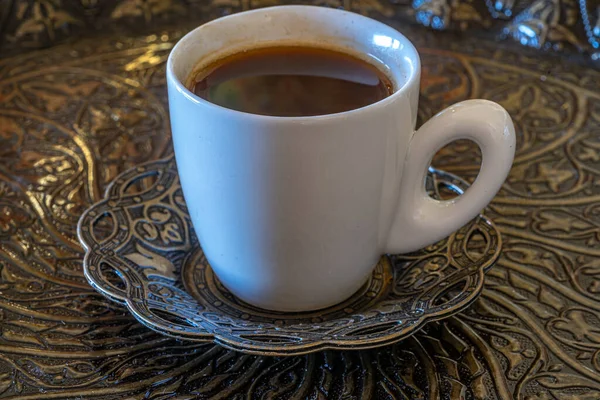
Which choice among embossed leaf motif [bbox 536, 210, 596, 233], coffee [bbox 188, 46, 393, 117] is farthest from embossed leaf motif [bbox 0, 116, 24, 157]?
embossed leaf motif [bbox 536, 210, 596, 233]

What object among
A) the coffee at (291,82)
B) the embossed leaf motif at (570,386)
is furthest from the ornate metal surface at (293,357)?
the coffee at (291,82)

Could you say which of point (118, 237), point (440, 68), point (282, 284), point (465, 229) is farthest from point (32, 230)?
point (440, 68)

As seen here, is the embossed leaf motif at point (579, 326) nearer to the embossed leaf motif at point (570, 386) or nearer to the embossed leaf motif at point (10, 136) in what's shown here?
the embossed leaf motif at point (570, 386)

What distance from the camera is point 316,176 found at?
0.53m

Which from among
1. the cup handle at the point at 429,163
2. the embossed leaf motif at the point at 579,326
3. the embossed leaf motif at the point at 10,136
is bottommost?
the embossed leaf motif at the point at 10,136

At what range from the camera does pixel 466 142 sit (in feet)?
2.77

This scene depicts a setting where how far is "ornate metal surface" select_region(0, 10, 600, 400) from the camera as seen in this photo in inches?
22.0

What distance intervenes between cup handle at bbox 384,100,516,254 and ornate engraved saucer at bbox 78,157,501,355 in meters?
0.04

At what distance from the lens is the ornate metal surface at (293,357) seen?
1.84ft

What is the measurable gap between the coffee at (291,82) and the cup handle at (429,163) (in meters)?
0.07

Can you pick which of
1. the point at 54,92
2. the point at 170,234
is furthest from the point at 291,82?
the point at 54,92

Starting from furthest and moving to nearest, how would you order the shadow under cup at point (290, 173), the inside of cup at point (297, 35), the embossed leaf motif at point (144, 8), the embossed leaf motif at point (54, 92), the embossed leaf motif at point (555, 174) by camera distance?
1. the embossed leaf motif at point (144, 8)
2. the embossed leaf motif at point (54, 92)
3. the embossed leaf motif at point (555, 174)
4. the inside of cup at point (297, 35)
5. the shadow under cup at point (290, 173)

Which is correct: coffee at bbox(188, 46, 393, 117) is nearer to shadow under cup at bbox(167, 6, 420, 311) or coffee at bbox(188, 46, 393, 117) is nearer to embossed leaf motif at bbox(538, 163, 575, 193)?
shadow under cup at bbox(167, 6, 420, 311)

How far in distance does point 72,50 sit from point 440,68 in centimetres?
51
